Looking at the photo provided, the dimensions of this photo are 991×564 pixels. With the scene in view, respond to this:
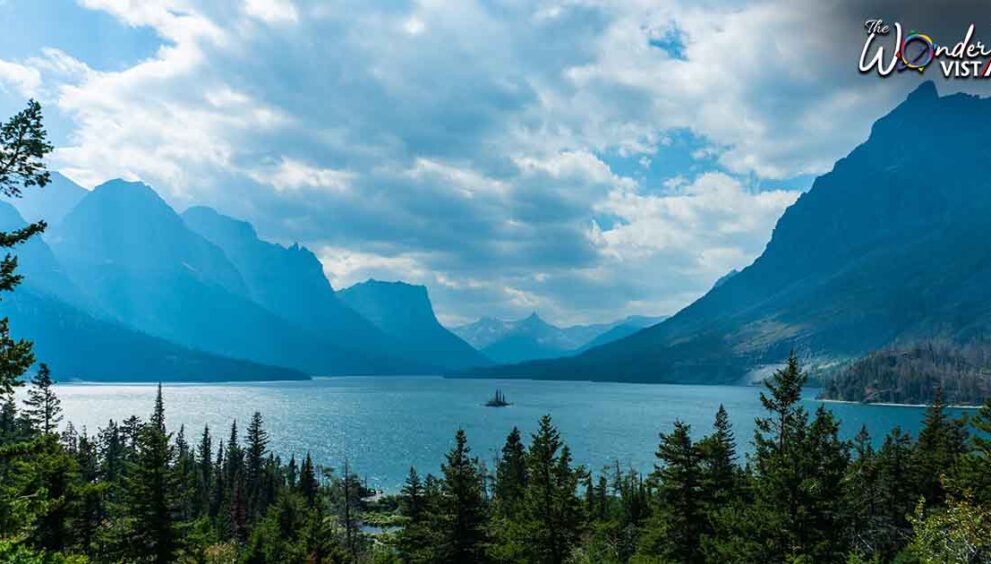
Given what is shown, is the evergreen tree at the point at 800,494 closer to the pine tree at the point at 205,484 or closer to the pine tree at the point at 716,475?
the pine tree at the point at 716,475

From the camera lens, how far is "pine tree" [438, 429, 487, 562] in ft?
124

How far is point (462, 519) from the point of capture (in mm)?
38688

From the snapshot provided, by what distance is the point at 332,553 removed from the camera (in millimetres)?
51156

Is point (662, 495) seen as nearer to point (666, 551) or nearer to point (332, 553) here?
point (666, 551)

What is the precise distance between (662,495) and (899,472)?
33.1 metres

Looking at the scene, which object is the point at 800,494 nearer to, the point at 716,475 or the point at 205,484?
the point at 716,475

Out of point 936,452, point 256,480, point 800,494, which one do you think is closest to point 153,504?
point 800,494

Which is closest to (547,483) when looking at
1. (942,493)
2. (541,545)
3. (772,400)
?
(541,545)

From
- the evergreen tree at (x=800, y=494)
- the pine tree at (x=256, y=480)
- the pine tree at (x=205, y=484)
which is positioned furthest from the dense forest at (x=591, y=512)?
the pine tree at (x=205, y=484)

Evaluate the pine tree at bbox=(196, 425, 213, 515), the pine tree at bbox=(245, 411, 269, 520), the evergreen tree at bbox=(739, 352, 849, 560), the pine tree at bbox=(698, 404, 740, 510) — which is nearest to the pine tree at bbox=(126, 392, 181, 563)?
the pine tree at bbox=(698, 404, 740, 510)

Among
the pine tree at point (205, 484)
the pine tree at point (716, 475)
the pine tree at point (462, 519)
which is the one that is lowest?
the pine tree at point (205, 484)

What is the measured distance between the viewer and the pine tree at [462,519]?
124 feet

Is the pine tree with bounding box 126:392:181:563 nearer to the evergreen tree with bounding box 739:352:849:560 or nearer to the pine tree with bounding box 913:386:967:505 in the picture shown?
the evergreen tree with bounding box 739:352:849:560

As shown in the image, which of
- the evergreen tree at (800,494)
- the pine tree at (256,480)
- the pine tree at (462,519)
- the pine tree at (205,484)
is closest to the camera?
the evergreen tree at (800,494)
